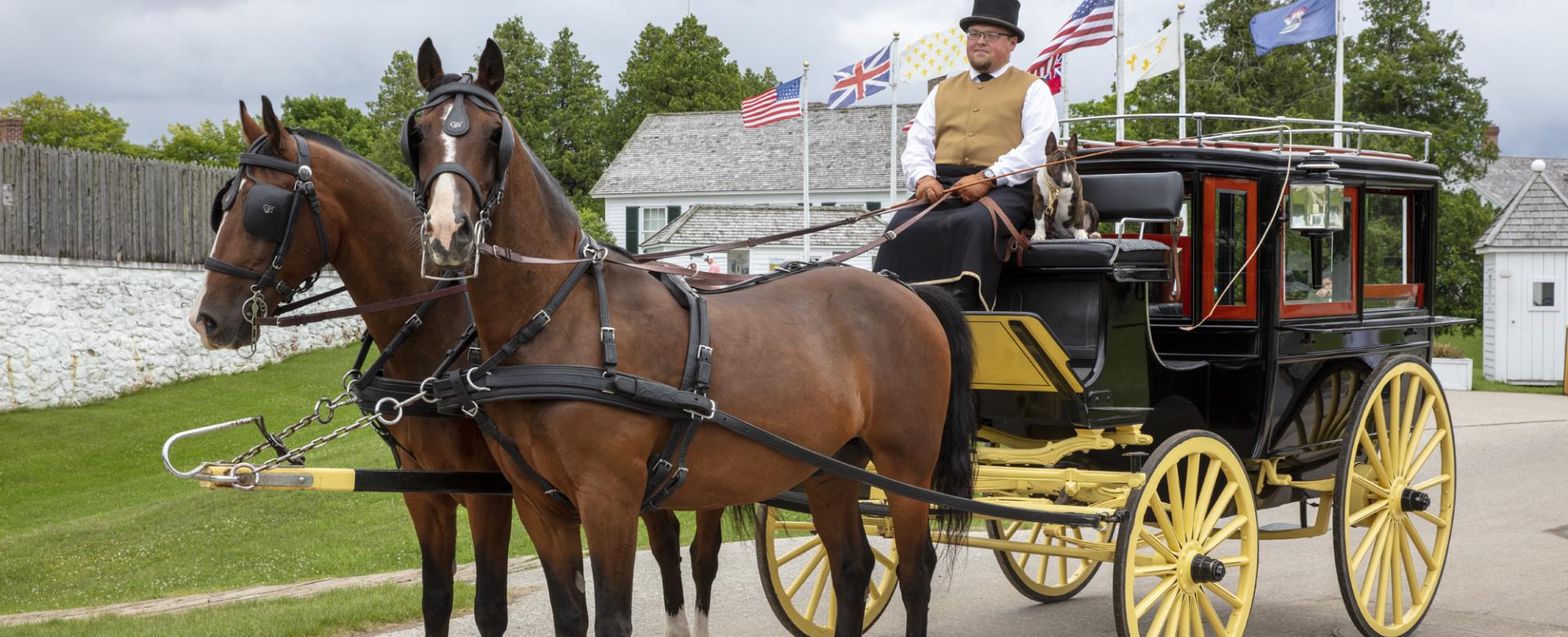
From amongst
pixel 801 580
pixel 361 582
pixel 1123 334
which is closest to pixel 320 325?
pixel 361 582

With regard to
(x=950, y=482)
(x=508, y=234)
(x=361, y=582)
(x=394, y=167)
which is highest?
(x=394, y=167)

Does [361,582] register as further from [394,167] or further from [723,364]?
[394,167]

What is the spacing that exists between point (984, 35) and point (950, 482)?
2.01m

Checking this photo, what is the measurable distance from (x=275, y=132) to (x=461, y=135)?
3.76 feet

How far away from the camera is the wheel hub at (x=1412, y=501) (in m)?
6.48

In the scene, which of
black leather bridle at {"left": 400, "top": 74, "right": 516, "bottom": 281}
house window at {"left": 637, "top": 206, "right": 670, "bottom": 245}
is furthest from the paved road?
house window at {"left": 637, "top": 206, "right": 670, "bottom": 245}

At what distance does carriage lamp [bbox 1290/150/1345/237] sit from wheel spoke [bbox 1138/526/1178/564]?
1.72 meters

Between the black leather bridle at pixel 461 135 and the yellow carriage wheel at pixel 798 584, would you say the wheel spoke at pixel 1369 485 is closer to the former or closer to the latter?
the yellow carriage wheel at pixel 798 584

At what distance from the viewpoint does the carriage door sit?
6.09 meters

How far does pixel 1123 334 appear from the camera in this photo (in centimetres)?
564

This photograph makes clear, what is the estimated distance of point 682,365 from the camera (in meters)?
4.22

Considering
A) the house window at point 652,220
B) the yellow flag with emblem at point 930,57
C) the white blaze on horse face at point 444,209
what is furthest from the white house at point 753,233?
the white blaze on horse face at point 444,209

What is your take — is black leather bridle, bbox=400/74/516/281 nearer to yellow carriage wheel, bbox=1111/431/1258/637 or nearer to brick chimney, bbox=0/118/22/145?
yellow carriage wheel, bbox=1111/431/1258/637

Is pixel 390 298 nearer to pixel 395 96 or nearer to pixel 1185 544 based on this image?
pixel 1185 544
